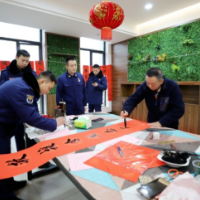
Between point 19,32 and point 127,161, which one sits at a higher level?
point 19,32

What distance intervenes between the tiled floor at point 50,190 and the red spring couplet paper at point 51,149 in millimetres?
688

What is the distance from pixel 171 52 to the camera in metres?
3.78

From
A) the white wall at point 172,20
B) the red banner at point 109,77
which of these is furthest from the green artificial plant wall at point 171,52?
the red banner at point 109,77

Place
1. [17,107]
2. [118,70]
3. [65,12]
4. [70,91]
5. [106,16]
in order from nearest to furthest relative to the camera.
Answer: [17,107]
[106,16]
[70,91]
[65,12]
[118,70]

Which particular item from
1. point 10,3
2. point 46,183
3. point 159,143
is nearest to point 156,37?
point 10,3

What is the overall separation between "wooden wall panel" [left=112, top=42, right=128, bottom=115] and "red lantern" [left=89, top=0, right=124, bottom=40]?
3052 mm

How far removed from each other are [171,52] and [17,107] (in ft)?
12.0

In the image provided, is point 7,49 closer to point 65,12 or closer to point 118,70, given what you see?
point 65,12

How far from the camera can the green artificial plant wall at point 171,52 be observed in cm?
340

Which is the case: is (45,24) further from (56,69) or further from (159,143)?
(159,143)

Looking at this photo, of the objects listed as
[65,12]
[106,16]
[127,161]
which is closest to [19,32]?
[65,12]

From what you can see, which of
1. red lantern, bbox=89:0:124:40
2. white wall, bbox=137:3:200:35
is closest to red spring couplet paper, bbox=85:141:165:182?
red lantern, bbox=89:0:124:40

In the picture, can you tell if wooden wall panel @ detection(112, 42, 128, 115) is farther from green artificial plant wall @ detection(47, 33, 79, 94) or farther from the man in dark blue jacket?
the man in dark blue jacket

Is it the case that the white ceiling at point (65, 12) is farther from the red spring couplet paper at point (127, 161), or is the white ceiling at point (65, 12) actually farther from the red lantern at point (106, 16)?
the red spring couplet paper at point (127, 161)
